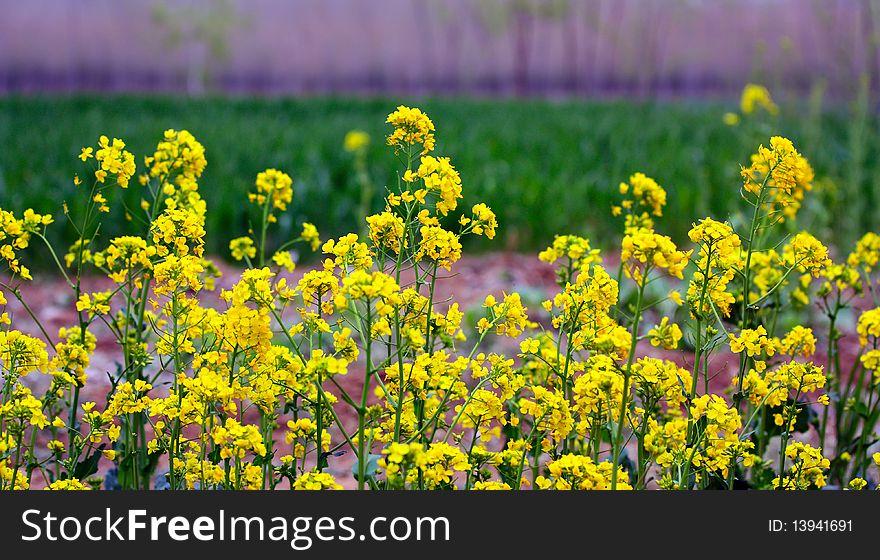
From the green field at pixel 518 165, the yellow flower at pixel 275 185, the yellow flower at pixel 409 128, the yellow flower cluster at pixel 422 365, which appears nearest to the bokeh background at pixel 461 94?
the green field at pixel 518 165

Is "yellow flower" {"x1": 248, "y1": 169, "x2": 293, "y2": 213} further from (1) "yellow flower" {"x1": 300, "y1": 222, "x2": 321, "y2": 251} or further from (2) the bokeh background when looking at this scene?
(2) the bokeh background

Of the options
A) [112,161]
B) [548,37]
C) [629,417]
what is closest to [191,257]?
[112,161]

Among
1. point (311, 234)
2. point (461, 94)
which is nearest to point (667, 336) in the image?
point (311, 234)

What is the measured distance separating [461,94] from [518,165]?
2790 cm

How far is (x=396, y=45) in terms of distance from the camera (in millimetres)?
39812

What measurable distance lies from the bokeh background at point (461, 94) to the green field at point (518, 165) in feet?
0.10

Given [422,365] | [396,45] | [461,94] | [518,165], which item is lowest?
[422,365]

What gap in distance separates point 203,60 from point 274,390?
36677 millimetres

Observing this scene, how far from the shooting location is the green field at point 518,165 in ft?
19.0

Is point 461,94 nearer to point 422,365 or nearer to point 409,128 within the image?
point 409,128

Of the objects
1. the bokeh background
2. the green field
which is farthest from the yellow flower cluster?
the bokeh background

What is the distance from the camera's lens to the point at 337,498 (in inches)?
65.2

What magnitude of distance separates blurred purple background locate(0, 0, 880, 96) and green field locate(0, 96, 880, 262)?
2312cm

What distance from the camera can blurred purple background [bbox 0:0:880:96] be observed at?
115 ft
